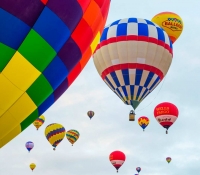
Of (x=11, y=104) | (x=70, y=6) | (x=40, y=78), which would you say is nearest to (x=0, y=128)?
(x=11, y=104)

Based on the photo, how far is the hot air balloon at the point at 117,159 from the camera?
28375 mm

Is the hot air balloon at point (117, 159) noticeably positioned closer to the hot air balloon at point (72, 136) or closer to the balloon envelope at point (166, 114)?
the hot air balloon at point (72, 136)

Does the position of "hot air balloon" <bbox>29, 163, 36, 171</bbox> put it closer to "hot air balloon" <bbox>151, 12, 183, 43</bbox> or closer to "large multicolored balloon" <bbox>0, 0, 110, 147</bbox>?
"hot air balloon" <bbox>151, 12, 183, 43</bbox>

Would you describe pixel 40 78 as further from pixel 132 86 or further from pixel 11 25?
pixel 132 86

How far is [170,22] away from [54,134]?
11.2m

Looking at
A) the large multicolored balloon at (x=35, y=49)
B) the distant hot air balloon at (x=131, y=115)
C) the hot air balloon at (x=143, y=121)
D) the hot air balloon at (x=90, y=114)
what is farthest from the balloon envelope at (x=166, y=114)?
the large multicolored balloon at (x=35, y=49)

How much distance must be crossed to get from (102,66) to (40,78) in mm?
12197

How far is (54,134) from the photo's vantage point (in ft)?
98.4

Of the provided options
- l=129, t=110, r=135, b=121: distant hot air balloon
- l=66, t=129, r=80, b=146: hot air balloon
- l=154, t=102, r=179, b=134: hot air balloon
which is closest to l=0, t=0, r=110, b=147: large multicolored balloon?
l=129, t=110, r=135, b=121: distant hot air balloon

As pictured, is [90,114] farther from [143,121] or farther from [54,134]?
[143,121]

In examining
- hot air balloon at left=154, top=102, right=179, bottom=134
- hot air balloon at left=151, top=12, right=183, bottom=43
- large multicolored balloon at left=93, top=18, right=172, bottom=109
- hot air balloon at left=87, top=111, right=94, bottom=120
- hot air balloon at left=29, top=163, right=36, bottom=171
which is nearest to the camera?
large multicolored balloon at left=93, top=18, right=172, bottom=109

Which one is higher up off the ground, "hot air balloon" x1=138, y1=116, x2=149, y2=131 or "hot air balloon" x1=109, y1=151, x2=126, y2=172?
"hot air balloon" x1=138, y1=116, x2=149, y2=131

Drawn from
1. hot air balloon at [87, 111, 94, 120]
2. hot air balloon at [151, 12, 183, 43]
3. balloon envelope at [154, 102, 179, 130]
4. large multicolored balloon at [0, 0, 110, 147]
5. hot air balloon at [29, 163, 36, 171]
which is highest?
hot air balloon at [151, 12, 183, 43]

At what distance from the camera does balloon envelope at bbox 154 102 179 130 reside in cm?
2406
